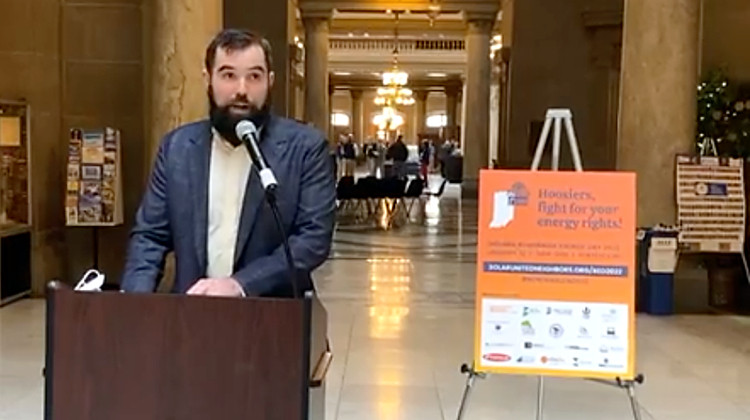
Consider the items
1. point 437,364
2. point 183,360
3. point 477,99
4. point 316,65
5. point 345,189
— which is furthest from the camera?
point 477,99

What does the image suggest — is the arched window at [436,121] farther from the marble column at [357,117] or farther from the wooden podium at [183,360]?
the wooden podium at [183,360]

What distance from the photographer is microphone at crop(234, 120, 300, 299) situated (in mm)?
2041

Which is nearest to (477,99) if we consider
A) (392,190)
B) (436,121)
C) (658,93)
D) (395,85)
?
(392,190)

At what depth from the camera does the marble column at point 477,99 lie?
22156 mm

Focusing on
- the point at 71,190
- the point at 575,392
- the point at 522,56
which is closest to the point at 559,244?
the point at 575,392

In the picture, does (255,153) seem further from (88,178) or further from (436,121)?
(436,121)

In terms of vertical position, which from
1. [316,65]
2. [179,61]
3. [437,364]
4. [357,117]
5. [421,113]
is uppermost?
[316,65]

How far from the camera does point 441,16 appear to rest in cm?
2844

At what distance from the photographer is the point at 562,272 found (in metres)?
3.95

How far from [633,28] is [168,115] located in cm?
377

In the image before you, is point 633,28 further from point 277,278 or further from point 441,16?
point 441,16

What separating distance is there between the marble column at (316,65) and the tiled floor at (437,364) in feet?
36.8

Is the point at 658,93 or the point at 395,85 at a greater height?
the point at 395,85

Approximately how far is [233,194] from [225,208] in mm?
38
